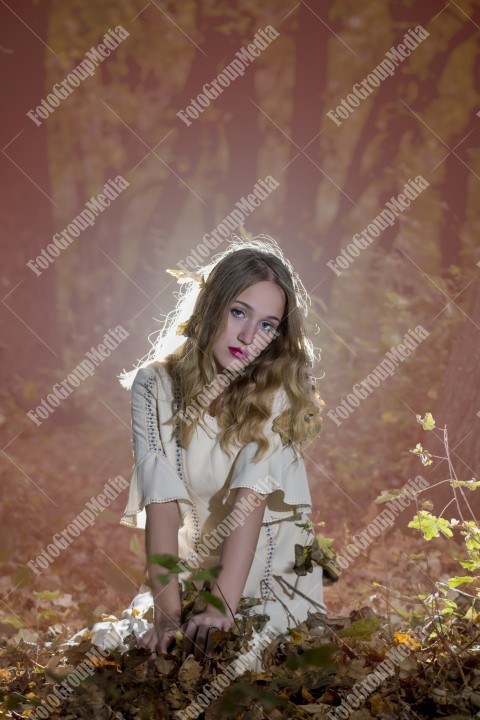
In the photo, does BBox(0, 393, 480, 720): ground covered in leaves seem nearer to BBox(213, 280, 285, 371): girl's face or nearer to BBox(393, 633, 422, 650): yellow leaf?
BBox(393, 633, 422, 650): yellow leaf

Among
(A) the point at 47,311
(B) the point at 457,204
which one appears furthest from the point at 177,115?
(B) the point at 457,204

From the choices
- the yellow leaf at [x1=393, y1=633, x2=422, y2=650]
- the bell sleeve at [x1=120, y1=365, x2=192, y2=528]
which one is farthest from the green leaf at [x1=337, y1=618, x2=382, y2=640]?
the bell sleeve at [x1=120, y1=365, x2=192, y2=528]

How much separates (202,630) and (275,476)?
2.02 feet

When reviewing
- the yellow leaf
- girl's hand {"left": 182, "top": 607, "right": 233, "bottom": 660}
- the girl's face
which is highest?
the girl's face

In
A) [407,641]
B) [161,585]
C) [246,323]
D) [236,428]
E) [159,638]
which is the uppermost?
[246,323]

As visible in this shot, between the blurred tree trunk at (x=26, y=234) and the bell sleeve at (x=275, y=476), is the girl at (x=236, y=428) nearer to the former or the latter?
the bell sleeve at (x=275, y=476)

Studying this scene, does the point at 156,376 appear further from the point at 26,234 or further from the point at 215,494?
the point at 26,234

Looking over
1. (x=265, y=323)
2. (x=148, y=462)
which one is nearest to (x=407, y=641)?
(x=148, y=462)

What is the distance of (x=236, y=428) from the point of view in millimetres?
2611

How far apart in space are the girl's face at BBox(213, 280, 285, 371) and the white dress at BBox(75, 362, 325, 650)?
0.21m

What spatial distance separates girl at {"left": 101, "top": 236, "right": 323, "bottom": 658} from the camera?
101 inches

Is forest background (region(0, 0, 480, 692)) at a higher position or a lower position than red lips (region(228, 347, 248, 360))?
higher

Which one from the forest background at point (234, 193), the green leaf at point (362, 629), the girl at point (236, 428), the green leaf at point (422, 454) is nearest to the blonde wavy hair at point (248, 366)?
the girl at point (236, 428)

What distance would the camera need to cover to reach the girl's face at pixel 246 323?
2674mm
